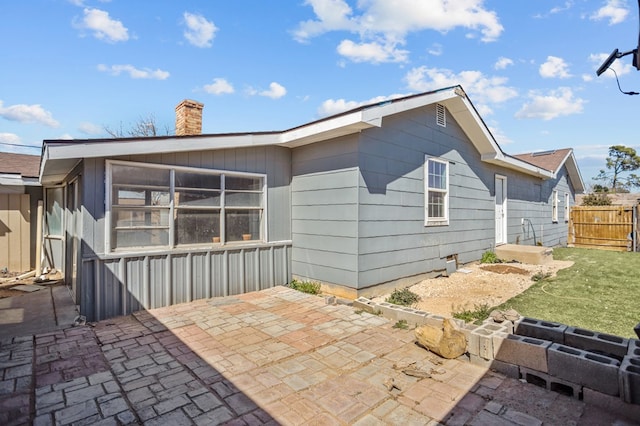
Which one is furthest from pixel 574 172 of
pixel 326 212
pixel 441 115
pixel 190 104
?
pixel 190 104

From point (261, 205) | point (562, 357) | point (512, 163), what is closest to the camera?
point (562, 357)

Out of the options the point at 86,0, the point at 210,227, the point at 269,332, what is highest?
the point at 86,0

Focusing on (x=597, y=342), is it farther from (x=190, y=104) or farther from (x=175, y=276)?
(x=190, y=104)

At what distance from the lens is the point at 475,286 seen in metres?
6.78

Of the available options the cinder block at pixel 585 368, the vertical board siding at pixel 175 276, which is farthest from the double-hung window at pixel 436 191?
the cinder block at pixel 585 368

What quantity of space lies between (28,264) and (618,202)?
27245 millimetres

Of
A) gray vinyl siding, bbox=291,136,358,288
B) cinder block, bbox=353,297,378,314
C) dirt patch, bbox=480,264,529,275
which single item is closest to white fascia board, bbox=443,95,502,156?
dirt patch, bbox=480,264,529,275

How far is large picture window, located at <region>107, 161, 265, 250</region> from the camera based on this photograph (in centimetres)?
494

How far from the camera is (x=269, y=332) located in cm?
421

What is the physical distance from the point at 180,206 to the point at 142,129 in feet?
67.1

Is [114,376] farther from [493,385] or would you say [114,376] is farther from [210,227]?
[493,385]

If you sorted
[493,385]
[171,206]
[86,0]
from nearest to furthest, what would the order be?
1. [493,385]
2. [171,206]
3. [86,0]

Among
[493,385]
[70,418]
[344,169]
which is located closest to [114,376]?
[70,418]

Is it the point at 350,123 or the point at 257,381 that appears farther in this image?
the point at 350,123
